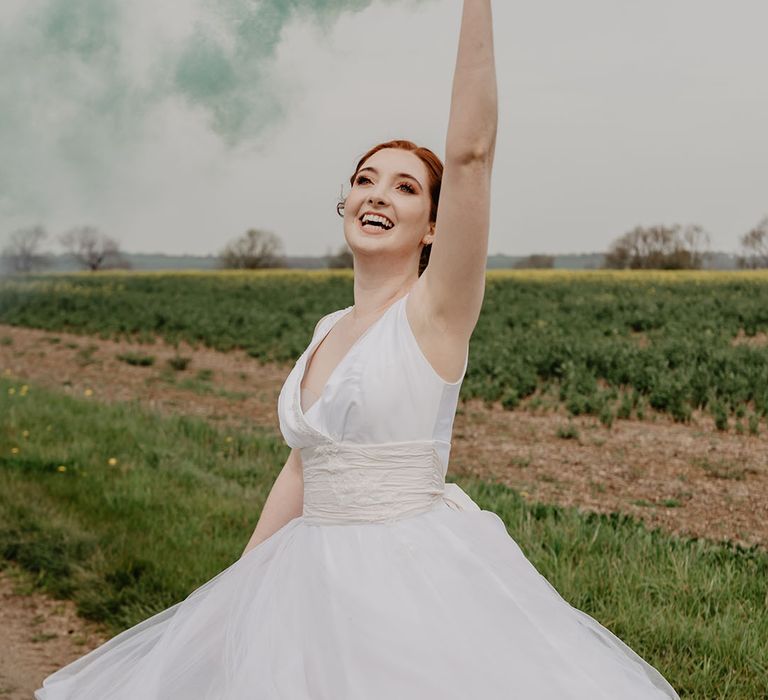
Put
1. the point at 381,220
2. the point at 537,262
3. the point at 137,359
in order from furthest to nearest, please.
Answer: the point at 537,262, the point at 137,359, the point at 381,220

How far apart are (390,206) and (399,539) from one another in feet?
2.48

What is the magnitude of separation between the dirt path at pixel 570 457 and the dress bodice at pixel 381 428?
99.2 inches

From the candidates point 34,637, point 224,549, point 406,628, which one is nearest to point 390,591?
point 406,628

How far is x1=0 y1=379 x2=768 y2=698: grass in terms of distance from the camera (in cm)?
404

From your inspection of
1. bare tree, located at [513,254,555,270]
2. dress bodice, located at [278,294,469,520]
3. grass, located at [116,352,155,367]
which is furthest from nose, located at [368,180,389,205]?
bare tree, located at [513,254,555,270]

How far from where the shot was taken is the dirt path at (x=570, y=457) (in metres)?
6.65

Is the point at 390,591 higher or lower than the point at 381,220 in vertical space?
lower

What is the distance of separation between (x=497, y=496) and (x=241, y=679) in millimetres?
4540

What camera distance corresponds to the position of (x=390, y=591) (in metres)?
2.06

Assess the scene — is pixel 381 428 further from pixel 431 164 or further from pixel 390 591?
pixel 431 164

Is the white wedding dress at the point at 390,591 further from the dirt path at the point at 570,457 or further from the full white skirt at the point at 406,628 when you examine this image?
the dirt path at the point at 570,457

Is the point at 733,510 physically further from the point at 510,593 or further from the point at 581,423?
the point at 510,593

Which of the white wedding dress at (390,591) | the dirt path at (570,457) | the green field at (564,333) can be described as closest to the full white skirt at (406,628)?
the white wedding dress at (390,591)

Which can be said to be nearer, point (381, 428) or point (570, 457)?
point (381, 428)
